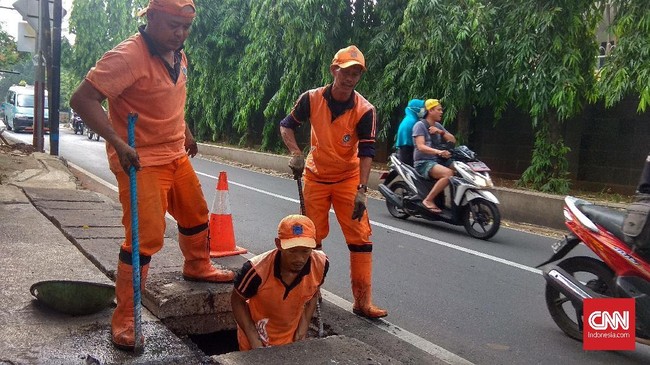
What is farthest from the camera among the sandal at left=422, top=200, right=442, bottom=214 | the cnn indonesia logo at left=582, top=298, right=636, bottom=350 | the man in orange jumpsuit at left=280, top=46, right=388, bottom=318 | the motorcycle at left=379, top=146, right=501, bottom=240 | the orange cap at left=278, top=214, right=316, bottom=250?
the sandal at left=422, top=200, right=442, bottom=214

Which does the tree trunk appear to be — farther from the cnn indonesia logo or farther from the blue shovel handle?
the blue shovel handle

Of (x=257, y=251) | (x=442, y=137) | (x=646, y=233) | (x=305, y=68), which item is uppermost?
(x=305, y=68)

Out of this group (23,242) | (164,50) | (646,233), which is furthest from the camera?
(23,242)

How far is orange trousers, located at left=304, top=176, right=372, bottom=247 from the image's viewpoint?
4.21 m

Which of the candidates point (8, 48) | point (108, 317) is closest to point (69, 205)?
point (108, 317)

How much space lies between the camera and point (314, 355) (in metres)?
3.07

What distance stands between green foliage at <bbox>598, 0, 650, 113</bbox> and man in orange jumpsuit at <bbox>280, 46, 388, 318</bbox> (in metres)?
6.17

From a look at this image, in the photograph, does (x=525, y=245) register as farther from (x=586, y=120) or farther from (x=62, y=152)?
(x=62, y=152)

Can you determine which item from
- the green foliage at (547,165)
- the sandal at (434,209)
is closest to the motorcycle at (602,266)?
the sandal at (434,209)

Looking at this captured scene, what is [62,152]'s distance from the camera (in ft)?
59.3

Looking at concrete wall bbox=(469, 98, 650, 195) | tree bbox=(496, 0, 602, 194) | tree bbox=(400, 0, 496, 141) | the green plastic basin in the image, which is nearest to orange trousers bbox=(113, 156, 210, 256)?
the green plastic basin

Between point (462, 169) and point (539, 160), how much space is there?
11.4 ft

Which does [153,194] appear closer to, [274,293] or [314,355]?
[274,293]

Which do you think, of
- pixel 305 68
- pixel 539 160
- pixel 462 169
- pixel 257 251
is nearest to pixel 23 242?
pixel 257 251
